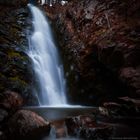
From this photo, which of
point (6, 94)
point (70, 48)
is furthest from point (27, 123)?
point (70, 48)

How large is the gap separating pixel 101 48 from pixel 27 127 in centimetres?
1137

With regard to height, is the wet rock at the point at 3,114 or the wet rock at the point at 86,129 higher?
the wet rock at the point at 3,114

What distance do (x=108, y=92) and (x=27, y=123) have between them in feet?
38.1

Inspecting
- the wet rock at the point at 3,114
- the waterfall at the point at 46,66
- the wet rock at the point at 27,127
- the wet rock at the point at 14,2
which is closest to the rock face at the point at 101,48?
the waterfall at the point at 46,66

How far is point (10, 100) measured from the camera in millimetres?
16922

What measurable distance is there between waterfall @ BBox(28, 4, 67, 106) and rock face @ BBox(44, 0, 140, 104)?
86cm

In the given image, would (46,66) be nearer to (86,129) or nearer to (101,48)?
(101,48)

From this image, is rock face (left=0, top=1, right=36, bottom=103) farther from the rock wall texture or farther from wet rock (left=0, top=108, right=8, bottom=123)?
wet rock (left=0, top=108, right=8, bottom=123)

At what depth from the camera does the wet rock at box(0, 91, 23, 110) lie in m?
15.2

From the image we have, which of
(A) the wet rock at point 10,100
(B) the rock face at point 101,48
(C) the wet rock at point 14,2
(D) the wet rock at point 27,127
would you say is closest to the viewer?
(D) the wet rock at point 27,127

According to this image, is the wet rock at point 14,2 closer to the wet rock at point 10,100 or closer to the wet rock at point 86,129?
the wet rock at point 10,100

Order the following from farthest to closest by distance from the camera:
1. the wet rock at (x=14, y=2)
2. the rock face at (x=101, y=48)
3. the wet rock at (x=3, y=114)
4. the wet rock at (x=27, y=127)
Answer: the wet rock at (x=14, y=2) → the rock face at (x=101, y=48) → the wet rock at (x=3, y=114) → the wet rock at (x=27, y=127)

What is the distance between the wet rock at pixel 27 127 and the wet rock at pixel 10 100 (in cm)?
278

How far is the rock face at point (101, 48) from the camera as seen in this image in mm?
20453
